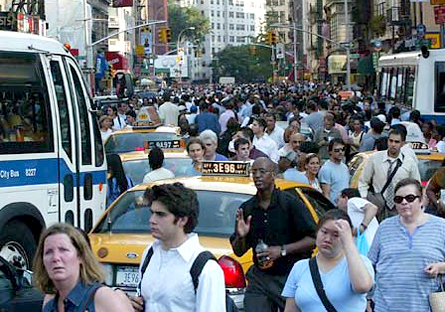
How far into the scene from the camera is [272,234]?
827cm

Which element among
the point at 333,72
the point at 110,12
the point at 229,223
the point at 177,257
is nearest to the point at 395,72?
the point at 229,223

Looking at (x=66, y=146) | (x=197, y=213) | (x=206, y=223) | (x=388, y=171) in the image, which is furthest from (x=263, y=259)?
(x=66, y=146)

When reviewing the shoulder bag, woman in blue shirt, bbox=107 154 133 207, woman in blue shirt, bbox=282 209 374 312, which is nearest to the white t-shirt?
woman in blue shirt, bbox=282 209 374 312

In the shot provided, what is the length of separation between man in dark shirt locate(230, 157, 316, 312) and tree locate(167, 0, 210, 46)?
18412cm

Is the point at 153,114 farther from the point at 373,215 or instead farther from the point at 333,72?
the point at 333,72

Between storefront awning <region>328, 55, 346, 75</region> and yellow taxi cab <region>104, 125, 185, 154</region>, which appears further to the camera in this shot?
storefront awning <region>328, 55, 346, 75</region>

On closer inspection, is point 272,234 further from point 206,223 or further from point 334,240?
point 334,240

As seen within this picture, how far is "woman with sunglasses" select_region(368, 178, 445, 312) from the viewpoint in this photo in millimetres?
7547

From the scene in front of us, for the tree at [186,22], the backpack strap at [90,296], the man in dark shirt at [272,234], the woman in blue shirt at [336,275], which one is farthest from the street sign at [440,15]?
the tree at [186,22]

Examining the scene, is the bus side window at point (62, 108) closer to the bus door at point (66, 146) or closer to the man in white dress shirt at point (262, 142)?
the bus door at point (66, 146)

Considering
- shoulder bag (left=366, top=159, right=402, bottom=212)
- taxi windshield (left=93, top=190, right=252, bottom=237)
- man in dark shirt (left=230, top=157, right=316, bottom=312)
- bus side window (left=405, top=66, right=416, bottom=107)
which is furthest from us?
bus side window (left=405, top=66, right=416, bottom=107)

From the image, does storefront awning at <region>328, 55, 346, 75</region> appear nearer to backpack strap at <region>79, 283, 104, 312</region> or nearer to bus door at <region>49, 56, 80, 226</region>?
bus door at <region>49, 56, 80, 226</region>

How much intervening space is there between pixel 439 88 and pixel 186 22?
167 metres

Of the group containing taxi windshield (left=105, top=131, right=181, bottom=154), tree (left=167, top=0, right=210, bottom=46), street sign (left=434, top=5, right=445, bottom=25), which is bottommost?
taxi windshield (left=105, top=131, right=181, bottom=154)
